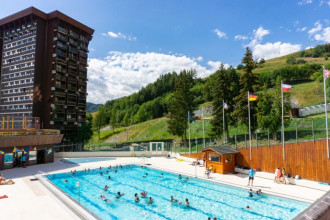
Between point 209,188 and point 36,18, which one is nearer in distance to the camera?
point 209,188

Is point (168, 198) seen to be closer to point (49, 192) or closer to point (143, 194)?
point (143, 194)

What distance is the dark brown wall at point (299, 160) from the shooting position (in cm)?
1833

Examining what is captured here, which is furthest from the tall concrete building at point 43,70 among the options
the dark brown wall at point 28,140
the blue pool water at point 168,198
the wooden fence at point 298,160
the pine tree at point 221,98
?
the wooden fence at point 298,160

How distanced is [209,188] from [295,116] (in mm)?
43381

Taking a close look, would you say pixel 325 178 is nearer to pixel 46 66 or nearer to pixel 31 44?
pixel 46 66

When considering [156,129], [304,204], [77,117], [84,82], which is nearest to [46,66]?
[84,82]

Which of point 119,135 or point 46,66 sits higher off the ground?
point 46,66

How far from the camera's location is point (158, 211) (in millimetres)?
15344

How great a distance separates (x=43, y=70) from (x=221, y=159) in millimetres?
49288

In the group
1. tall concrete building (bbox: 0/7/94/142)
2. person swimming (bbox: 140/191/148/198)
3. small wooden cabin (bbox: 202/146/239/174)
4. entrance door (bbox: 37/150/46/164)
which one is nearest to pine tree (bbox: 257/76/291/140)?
small wooden cabin (bbox: 202/146/239/174)

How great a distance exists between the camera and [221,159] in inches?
933

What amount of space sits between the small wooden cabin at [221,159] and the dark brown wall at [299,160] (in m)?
1.92

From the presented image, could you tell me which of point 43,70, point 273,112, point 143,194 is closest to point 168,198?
point 143,194

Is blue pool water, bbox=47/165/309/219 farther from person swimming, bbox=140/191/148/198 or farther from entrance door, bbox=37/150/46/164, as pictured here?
entrance door, bbox=37/150/46/164
